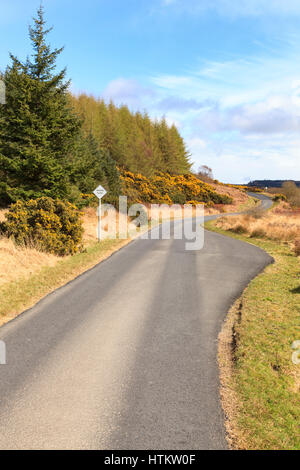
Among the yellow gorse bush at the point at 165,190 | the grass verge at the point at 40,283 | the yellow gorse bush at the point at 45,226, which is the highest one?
the yellow gorse bush at the point at 165,190

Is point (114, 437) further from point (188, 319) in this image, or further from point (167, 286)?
point (167, 286)

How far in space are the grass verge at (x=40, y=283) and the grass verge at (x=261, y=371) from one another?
5113mm

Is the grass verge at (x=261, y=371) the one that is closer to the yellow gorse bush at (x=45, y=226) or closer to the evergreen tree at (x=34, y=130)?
the yellow gorse bush at (x=45, y=226)

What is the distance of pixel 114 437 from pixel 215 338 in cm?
336

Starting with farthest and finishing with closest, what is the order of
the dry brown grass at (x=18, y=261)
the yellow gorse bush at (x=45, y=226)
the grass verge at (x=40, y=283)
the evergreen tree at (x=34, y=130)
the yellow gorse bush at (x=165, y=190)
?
the yellow gorse bush at (x=165, y=190) < the evergreen tree at (x=34, y=130) < the yellow gorse bush at (x=45, y=226) < the dry brown grass at (x=18, y=261) < the grass verge at (x=40, y=283)

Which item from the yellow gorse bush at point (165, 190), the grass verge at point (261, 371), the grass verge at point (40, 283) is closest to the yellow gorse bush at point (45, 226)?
the grass verge at point (40, 283)

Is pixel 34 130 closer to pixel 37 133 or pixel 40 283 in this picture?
pixel 37 133

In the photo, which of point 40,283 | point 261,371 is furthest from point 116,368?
point 40,283

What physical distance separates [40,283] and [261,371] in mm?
7256

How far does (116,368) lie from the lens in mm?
5332

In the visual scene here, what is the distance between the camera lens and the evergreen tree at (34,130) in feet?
57.7

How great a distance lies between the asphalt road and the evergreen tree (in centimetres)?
971

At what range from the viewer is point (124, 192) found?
3794 centimetres

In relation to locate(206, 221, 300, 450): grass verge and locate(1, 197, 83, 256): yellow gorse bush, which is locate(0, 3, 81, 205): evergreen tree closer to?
locate(1, 197, 83, 256): yellow gorse bush
